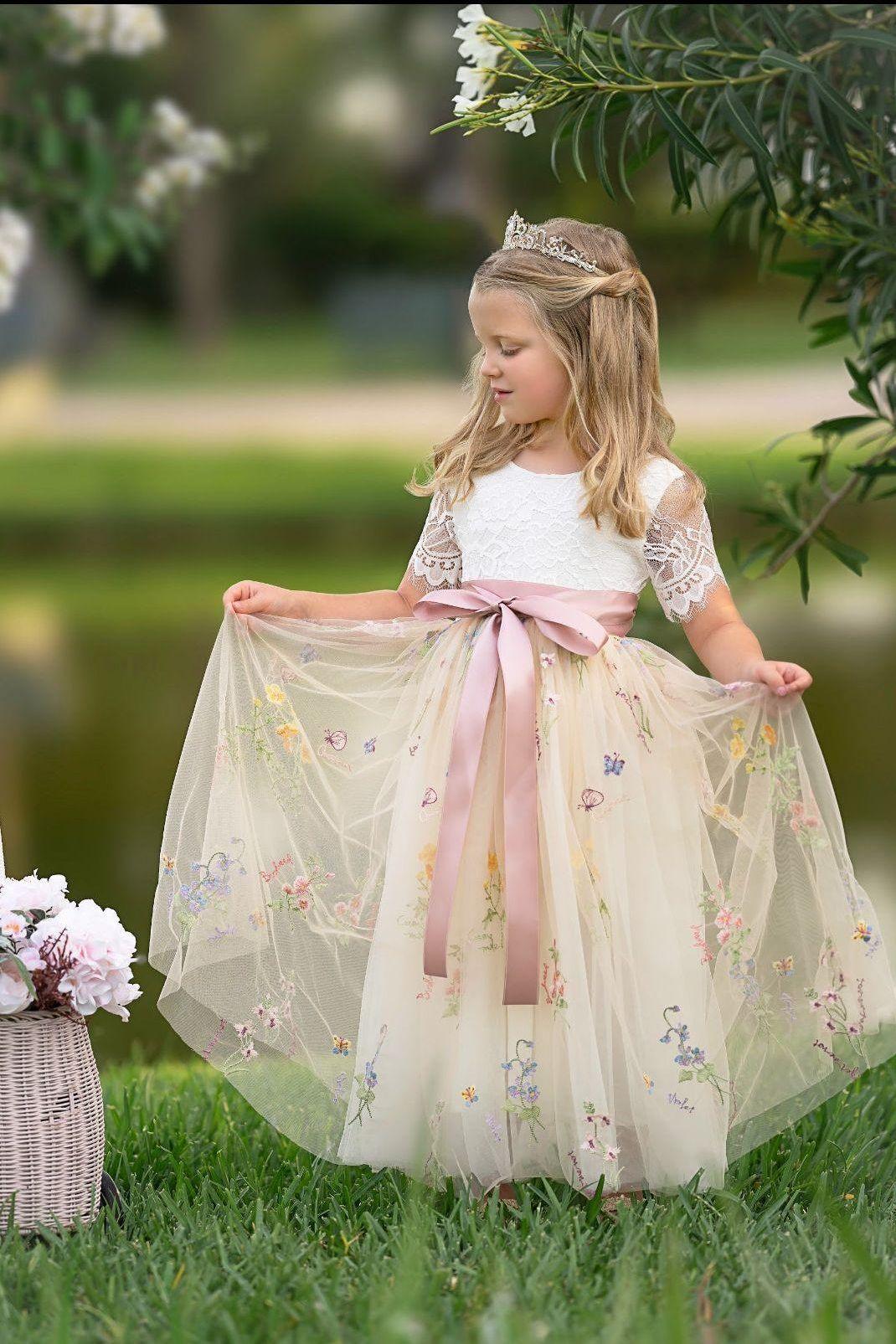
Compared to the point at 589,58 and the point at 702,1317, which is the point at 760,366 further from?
the point at 702,1317

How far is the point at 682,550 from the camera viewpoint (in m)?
1.92

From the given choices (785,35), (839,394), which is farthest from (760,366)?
(785,35)

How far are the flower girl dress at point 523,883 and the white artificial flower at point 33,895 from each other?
6.4 inches

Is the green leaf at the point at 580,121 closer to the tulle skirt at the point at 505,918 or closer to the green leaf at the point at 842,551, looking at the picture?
the tulle skirt at the point at 505,918

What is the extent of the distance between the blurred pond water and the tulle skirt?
8.70 ft

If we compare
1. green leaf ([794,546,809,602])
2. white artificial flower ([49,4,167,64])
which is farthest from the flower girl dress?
white artificial flower ([49,4,167,64])

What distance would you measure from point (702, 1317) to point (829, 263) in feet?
4.88

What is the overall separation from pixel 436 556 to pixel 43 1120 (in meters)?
0.80

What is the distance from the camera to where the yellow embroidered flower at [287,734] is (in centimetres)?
200

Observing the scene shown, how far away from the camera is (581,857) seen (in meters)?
1.83

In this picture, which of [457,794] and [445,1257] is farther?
[457,794]

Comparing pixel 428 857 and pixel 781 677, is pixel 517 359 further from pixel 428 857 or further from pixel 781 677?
pixel 428 857

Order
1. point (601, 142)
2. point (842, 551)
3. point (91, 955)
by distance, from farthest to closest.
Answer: point (842, 551) → point (601, 142) → point (91, 955)

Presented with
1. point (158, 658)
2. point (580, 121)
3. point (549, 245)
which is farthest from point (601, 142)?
point (158, 658)
